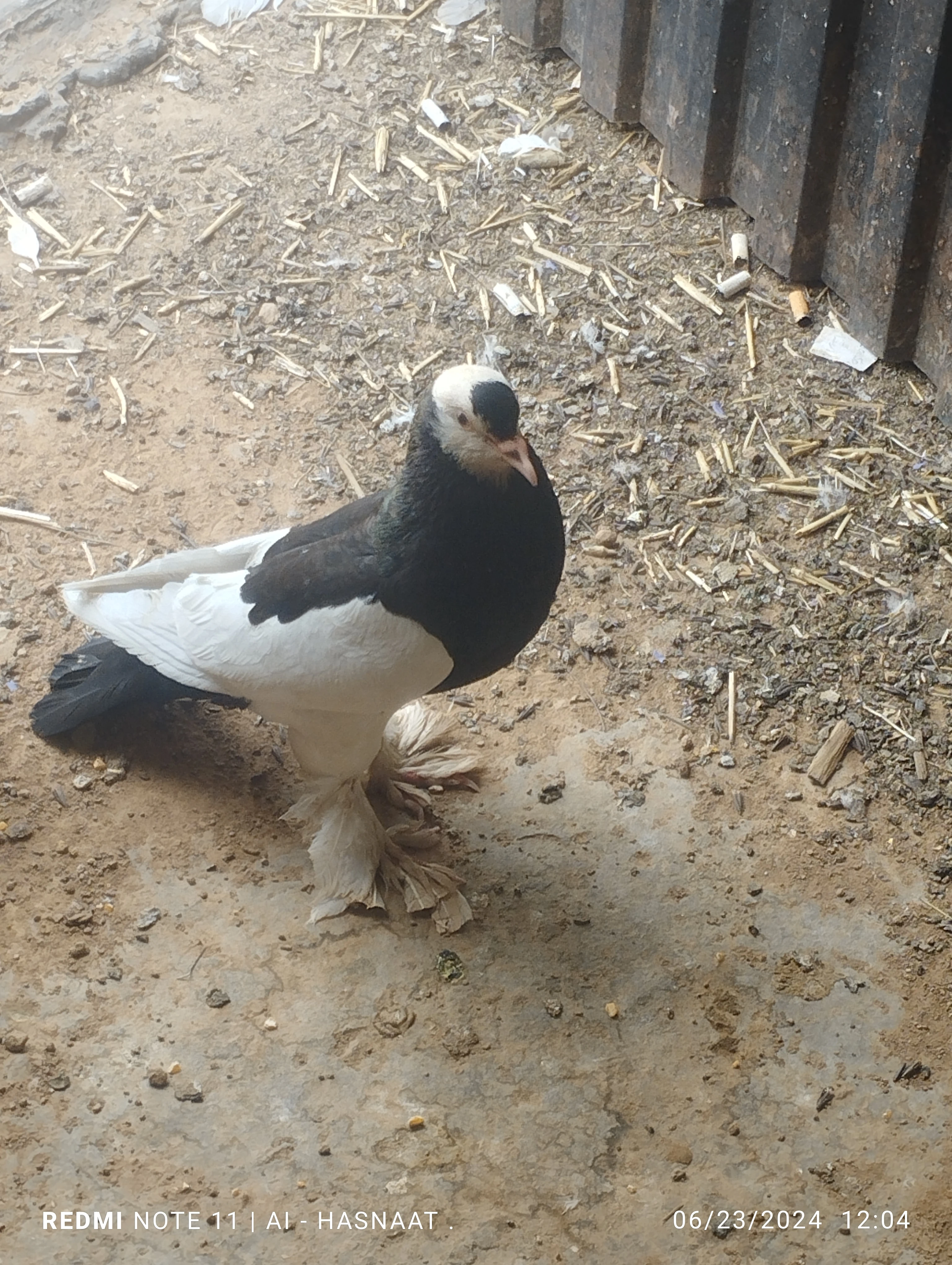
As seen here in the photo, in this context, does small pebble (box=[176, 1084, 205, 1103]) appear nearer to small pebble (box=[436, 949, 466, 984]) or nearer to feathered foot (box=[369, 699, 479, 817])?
small pebble (box=[436, 949, 466, 984])

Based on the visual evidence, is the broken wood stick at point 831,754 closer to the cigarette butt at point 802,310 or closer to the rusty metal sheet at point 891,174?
the rusty metal sheet at point 891,174

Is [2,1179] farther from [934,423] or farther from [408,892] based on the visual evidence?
[934,423]

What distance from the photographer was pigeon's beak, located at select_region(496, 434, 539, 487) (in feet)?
9.27

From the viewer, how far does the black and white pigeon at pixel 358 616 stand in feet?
9.69

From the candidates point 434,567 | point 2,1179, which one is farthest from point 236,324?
point 2,1179

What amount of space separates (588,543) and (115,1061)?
2314 millimetres

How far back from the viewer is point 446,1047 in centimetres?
301

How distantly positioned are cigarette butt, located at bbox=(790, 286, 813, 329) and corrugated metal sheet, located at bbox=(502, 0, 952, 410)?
9 centimetres

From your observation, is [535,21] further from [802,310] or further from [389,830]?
[389,830]

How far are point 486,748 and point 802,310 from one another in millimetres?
2244

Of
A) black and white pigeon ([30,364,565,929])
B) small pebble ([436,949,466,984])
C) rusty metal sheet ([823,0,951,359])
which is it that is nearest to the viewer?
black and white pigeon ([30,364,565,929])

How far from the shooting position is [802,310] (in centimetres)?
473
